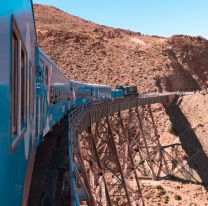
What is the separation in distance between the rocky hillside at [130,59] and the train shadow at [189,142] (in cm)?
1637

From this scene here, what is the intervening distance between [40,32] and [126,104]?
43.8m

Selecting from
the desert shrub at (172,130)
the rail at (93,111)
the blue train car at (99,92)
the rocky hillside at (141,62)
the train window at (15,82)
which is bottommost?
the train window at (15,82)

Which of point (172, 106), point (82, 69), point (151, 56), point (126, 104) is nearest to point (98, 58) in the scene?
point (82, 69)

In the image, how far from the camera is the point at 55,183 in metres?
6.15

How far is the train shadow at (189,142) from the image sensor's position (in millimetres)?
29827

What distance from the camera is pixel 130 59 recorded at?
62.9 metres

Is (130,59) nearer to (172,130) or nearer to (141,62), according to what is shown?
(141,62)

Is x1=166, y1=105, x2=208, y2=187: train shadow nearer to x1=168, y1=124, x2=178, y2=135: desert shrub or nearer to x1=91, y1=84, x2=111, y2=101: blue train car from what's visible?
x1=168, y1=124, x2=178, y2=135: desert shrub

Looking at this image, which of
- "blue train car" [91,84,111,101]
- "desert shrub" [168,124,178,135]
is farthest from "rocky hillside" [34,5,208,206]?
"blue train car" [91,84,111,101]

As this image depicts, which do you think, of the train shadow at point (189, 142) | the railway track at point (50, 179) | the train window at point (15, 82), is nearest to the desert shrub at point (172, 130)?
the train shadow at point (189, 142)

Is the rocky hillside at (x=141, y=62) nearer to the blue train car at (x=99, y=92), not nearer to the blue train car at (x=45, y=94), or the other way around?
the blue train car at (x=99, y=92)

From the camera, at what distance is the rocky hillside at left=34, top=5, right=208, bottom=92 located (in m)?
56.7

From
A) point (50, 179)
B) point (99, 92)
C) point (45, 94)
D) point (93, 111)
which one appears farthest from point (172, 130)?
point (50, 179)

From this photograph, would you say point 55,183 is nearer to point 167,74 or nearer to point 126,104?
point 126,104
